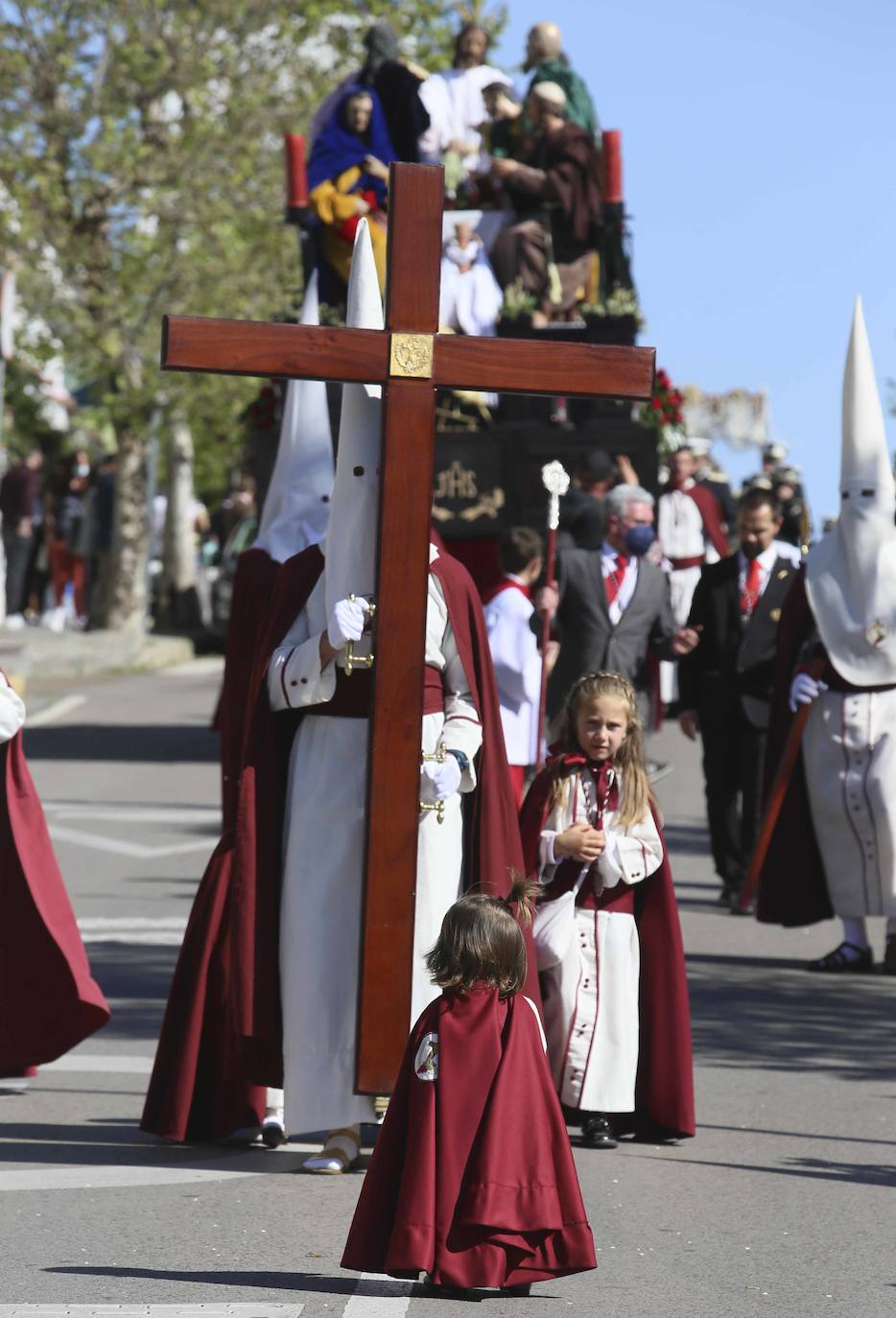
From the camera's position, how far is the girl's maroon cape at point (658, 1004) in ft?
24.3

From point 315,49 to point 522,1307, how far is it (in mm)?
27264

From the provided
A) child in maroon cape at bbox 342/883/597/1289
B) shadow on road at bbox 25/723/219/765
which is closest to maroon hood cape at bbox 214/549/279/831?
child in maroon cape at bbox 342/883/597/1289

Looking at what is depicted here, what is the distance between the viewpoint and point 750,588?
1255 centimetres

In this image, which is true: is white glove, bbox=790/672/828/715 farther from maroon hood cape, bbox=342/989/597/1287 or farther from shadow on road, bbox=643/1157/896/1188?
maroon hood cape, bbox=342/989/597/1287

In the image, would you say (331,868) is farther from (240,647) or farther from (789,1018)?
(789,1018)

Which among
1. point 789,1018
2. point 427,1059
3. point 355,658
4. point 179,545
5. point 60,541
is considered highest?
point 179,545

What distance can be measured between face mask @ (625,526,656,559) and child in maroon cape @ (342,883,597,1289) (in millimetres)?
7085

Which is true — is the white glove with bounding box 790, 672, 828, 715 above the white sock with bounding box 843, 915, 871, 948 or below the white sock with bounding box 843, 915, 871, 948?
above

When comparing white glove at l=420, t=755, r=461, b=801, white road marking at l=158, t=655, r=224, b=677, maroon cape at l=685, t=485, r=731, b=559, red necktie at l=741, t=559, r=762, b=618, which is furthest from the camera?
white road marking at l=158, t=655, r=224, b=677

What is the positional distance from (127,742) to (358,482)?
44.6 feet

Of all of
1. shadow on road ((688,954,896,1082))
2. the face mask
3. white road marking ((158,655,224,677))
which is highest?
white road marking ((158,655,224,677))

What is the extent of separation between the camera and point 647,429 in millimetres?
15461

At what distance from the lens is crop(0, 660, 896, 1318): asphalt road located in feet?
18.8

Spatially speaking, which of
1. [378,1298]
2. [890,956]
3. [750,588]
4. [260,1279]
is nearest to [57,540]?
[750,588]
